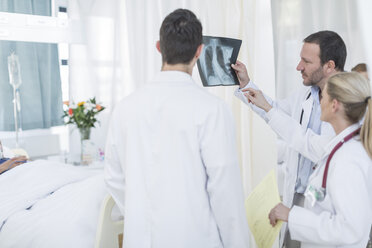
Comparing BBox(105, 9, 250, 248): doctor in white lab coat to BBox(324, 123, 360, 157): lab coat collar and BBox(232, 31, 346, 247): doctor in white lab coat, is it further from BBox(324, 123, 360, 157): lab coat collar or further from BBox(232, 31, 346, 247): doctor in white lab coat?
BBox(232, 31, 346, 247): doctor in white lab coat

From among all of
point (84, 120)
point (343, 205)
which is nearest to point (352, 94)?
point (343, 205)

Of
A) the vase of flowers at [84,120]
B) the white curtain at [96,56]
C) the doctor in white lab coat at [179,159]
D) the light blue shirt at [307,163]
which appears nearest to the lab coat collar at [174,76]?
the doctor in white lab coat at [179,159]

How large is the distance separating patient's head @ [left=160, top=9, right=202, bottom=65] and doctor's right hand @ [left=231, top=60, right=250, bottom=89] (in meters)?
0.55

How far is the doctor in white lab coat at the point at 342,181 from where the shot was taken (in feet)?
3.34

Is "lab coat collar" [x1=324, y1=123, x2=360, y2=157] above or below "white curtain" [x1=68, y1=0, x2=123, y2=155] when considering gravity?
below

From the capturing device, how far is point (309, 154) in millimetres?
1478

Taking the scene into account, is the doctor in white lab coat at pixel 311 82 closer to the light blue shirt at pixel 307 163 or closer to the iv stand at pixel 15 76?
the light blue shirt at pixel 307 163

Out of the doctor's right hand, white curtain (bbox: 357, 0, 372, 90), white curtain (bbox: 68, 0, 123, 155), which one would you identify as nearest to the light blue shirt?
the doctor's right hand

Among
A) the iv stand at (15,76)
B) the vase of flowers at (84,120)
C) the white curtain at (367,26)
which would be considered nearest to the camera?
the white curtain at (367,26)

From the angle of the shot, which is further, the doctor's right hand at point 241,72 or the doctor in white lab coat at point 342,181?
the doctor's right hand at point 241,72

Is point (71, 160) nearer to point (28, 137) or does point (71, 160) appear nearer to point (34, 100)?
point (28, 137)

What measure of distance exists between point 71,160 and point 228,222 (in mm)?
2127

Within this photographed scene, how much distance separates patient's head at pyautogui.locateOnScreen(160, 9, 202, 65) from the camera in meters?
1.13

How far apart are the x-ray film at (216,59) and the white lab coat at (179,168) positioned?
0.43 meters
